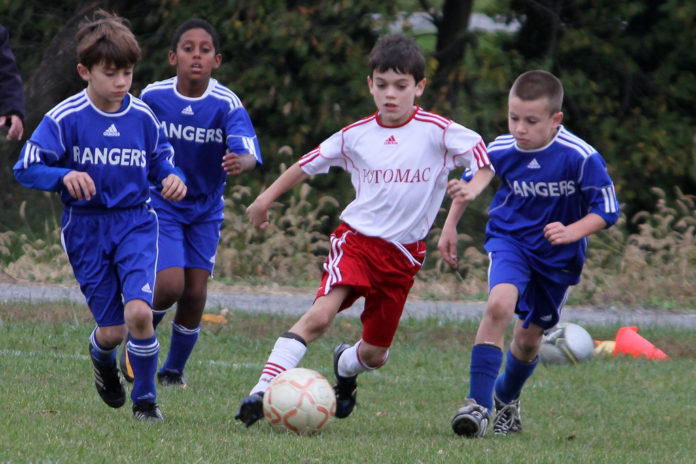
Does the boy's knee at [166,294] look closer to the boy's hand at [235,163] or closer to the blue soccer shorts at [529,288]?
the boy's hand at [235,163]

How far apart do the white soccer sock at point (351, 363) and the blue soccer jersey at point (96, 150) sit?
1.49 metres

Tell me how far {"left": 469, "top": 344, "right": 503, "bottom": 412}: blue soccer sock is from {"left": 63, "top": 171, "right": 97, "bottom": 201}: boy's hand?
2043 mm

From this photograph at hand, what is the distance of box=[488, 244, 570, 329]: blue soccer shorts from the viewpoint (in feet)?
17.7

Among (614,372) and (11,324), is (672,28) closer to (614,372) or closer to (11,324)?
(614,372)

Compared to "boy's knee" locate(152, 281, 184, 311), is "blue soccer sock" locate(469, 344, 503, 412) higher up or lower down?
higher up

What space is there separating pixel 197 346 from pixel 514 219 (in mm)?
3724

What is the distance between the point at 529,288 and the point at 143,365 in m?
2.04

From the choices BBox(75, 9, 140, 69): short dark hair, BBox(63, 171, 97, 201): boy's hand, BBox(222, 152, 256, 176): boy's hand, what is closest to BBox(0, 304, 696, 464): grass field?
BBox(63, 171, 97, 201): boy's hand

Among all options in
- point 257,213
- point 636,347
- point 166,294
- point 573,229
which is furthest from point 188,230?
point 636,347

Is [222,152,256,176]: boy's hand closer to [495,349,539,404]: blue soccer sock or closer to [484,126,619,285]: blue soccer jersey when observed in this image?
[484,126,619,285]: blue soccer jersey

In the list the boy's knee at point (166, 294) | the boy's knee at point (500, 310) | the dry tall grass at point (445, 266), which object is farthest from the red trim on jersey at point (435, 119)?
the dry tall grass at point (445, 266)

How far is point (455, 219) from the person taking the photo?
559 centimetres

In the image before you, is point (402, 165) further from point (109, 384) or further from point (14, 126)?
point (14, 126)

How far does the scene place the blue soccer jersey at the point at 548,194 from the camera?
17.7ft
